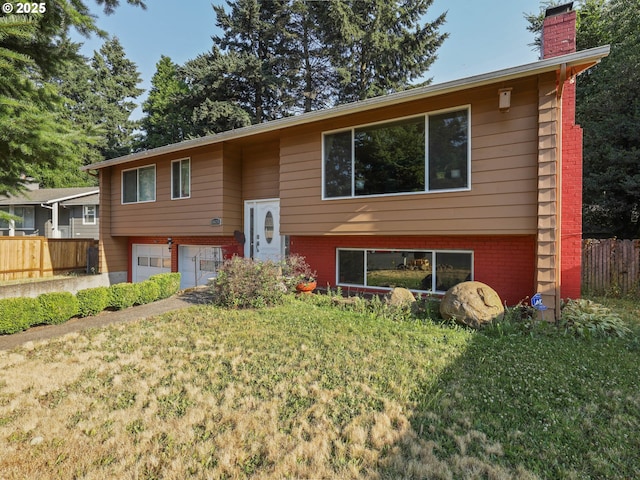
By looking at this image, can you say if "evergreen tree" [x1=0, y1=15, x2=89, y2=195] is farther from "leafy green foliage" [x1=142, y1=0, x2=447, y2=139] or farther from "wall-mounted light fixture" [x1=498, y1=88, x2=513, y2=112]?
"leafy green foliage" [x1=142, y1=0, x2=447, y2=139]

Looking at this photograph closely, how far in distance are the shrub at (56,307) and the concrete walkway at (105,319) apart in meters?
0.12

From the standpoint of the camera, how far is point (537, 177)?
5.22 m

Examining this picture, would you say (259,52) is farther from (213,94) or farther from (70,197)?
(70,197)

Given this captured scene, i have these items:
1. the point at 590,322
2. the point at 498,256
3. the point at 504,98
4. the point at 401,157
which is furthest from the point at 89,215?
the point at 590,322

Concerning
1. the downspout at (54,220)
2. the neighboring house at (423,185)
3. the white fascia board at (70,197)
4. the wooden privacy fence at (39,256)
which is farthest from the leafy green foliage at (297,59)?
the neighboring house at (423,185)

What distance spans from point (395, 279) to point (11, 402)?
6.24 m

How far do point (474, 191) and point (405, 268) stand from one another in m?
2.21

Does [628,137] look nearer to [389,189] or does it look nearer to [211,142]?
[389,189]

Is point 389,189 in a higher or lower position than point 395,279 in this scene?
higher

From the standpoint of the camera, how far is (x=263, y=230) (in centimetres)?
943

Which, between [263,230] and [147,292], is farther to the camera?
[263,230]

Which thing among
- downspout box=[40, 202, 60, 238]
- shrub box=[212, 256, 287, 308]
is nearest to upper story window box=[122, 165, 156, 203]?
shrub box=[212, 256, 287, 308]

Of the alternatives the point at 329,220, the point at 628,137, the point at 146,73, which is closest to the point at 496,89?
the point at 329,220

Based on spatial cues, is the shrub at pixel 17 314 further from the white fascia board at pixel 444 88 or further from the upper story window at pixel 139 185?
the upper story window at pixel 139 185
